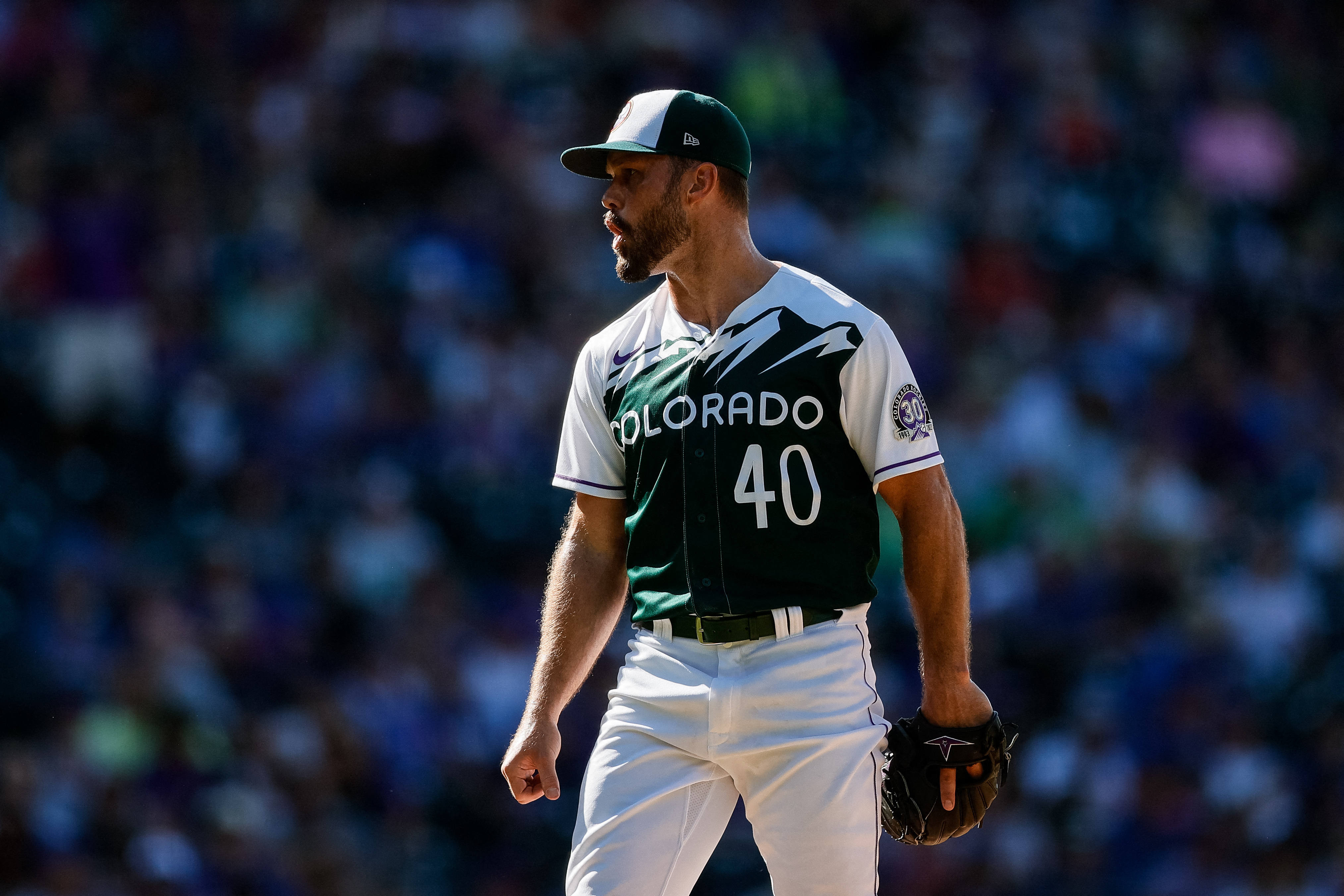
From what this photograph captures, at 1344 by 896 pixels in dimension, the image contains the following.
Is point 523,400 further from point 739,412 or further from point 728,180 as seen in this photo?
point 739,412

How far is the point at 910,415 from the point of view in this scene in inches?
144

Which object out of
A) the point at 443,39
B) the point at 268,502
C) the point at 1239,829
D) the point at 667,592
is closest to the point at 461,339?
the point at 268,502

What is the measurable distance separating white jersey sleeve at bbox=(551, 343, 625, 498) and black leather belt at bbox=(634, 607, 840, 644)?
1.57 feet

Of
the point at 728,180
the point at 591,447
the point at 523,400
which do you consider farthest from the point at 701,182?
the point at 523,400

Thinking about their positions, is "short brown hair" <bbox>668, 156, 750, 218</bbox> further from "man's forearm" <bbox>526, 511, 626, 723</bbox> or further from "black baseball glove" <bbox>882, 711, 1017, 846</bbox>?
"black baseball glove" <bbox>882, 711, 1017, 846</bbox>

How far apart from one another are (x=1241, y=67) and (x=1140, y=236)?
2099 mm

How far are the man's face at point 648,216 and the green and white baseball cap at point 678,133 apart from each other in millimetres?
58

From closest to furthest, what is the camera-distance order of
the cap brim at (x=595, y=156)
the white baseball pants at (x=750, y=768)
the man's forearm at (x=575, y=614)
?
1. the white baseball pants at (x=750, y=768)
2. the cap brim at (x=595, y=156)
3. the man's forearm at (x=575, y=614)

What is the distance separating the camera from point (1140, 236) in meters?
10.9

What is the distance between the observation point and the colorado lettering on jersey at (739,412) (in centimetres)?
366

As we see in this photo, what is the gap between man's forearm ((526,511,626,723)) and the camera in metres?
3.94

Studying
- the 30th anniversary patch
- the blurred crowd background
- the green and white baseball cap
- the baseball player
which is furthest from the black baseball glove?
the blurred crowd background

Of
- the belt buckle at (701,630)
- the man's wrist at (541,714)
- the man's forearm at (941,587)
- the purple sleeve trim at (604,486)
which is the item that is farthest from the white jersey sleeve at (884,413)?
the man's wrist at (541,714)

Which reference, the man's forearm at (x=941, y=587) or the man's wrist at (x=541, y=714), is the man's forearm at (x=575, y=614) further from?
the man's forearm at (x=941, y=587)
